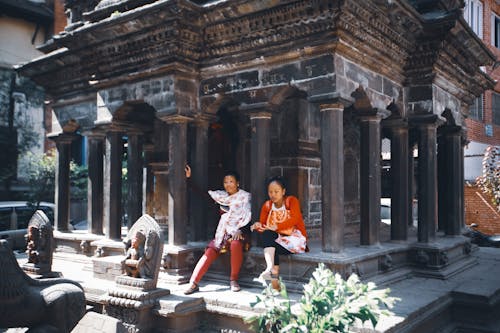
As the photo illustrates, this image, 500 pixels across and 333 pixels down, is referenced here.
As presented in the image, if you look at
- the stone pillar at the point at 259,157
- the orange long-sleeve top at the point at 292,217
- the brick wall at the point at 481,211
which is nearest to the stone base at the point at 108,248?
the stone pillar at the point at 259,157

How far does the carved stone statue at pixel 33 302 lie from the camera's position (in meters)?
4.80

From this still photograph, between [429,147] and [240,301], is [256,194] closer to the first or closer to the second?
[240,301]

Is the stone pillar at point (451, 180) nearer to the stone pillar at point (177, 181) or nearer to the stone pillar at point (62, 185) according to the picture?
the stone pillar at point (177, 181)

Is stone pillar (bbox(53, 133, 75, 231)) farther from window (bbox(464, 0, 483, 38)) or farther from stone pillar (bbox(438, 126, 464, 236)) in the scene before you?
window (bbox(464, 0, 483, 38))

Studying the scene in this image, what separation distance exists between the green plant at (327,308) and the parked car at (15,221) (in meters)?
12.3

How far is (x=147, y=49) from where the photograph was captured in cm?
775

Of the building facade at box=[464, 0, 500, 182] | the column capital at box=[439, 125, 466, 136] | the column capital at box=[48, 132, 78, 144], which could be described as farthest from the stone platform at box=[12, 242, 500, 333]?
the building facade at box=[464, 0, 500, 182]

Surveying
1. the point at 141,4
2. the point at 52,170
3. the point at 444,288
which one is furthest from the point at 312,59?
the point at 52,170

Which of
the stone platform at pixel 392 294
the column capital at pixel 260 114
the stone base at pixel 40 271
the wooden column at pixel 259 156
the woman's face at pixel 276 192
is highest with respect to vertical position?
the column capital at pixel 260 114

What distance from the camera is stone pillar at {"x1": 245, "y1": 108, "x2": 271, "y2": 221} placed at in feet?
23.3

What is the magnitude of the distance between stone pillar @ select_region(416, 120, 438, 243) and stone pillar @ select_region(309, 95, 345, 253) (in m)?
2.60

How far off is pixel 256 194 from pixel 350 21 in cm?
280

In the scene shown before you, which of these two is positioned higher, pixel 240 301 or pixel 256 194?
pixel 256 194

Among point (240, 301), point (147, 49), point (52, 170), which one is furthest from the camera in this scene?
point (52, 170)
